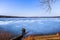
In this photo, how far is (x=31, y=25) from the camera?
5.90 ft

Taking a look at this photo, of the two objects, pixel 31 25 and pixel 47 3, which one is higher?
pixel 47 3

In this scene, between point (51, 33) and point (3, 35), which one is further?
point (51, 33)

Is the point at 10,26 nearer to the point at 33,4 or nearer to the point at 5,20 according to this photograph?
the point at 5,20

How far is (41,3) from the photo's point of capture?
1.81m

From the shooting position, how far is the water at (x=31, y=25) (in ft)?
5.62

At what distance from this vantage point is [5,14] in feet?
5.69

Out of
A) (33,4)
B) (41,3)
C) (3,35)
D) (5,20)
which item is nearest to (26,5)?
(33,4)

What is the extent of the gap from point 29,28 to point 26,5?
320 millimetres

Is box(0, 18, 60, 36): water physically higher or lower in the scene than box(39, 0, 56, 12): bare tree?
lower

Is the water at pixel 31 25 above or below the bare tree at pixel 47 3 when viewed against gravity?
below

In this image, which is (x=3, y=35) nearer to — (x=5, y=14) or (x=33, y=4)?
(x=5, y=14)

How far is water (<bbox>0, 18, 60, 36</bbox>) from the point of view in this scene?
171 centimetres

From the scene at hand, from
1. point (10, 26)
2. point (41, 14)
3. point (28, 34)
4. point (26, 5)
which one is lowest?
point (28, 34)

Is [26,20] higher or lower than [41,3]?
lower
